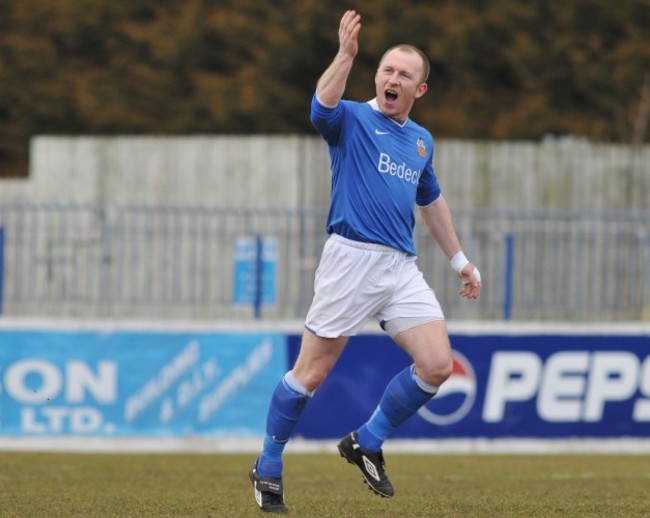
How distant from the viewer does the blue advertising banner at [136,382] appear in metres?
13.3

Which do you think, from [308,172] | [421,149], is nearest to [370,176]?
[421,149]

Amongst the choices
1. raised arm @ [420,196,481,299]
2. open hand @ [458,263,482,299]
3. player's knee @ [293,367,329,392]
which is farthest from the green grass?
raised arm @ [420,196,481,299]

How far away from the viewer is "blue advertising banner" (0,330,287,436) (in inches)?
524

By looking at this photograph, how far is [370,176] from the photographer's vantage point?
7719 millimetres

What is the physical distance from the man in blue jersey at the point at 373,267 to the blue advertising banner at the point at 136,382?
568 cm

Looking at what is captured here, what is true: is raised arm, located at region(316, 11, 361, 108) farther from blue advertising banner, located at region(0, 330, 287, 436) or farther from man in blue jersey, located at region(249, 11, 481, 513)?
blue advertising banner, located at region(0, 330, 287, 436)

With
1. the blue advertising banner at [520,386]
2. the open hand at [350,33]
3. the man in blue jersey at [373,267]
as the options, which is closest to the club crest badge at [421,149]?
the man in blue jersey at [373,267]

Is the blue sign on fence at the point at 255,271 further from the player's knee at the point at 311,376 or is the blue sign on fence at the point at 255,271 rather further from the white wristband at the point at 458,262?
the player's knee at the point at 311,376

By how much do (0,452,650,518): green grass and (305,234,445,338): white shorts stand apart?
3.18 feet

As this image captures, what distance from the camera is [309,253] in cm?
1514

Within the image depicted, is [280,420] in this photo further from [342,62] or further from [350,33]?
[350,33]

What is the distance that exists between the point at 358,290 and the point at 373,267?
0.14m

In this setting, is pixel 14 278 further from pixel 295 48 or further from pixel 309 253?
pixel 295 48

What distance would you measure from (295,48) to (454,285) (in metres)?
13.7
